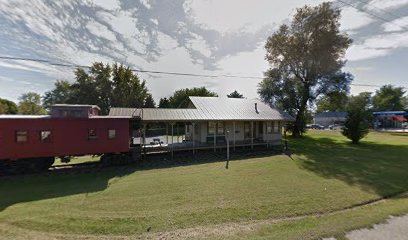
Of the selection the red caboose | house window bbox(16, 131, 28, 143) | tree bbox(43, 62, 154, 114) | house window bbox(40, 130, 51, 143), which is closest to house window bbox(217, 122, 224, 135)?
the red caboose

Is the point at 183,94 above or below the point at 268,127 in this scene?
above

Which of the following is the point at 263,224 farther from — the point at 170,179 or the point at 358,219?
the point at 170,179

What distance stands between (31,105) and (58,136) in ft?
236

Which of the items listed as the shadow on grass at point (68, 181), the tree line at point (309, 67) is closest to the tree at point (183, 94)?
the tree line at point (309, 67)

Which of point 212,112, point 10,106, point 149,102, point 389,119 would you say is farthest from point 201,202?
point 10,106

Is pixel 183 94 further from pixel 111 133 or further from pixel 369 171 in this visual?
pixel 369 171

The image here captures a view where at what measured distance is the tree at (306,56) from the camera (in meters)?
31.5

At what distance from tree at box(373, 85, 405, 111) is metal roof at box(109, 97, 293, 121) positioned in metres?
76.4

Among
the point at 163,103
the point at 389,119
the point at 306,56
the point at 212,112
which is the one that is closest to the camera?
the point at 212,112

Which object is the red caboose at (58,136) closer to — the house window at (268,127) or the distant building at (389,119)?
the house window at (268,127)

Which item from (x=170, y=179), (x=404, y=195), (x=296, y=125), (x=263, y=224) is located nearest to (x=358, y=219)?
(x=263, y=224)

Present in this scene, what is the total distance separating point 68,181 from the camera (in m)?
12.1

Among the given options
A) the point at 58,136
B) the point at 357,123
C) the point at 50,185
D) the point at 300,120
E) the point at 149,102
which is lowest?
the point at 50,185

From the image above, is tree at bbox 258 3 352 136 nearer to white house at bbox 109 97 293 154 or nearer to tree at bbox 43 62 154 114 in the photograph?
white house at bbox 109 97 293 154
